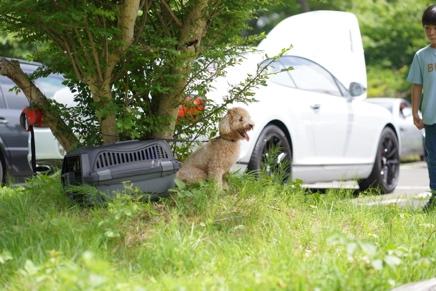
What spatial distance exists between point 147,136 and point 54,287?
8.16ft

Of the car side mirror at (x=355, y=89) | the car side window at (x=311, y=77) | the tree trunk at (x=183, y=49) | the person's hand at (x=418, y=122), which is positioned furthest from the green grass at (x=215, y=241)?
the car side mirror at (x=355, y=89)

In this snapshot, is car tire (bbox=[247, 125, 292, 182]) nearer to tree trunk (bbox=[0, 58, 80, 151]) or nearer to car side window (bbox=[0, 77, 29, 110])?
tree trunk (bbox=[0, 58, 80, 151])

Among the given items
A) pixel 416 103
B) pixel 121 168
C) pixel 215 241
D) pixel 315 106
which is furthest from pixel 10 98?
pixel 215 241

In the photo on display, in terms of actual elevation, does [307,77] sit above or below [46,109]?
above

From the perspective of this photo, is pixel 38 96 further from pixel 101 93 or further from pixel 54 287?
pixel 54 287

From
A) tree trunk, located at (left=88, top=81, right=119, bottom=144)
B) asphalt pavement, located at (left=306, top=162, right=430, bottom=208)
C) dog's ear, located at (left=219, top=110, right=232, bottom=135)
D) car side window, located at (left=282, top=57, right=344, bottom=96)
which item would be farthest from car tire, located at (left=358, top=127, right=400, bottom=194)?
tree trunk, located at (left=88, top=81, right=119, bottom=144)

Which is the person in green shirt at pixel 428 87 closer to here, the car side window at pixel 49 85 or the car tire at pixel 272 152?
the car tire at pixel 272 152

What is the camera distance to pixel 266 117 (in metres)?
8.11

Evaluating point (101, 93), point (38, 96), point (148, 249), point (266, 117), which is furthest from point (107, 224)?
point (266, 117)

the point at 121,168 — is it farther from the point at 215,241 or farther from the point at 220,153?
the point at 215,241

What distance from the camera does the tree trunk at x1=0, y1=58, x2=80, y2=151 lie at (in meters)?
6.42

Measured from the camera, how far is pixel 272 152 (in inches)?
289

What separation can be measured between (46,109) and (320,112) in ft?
11.5

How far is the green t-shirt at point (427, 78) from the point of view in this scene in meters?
7.24
